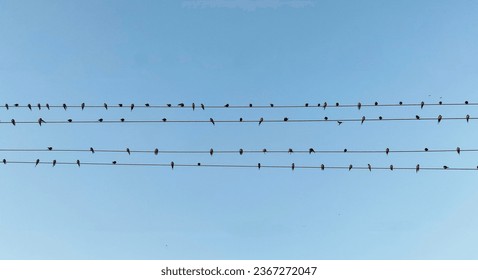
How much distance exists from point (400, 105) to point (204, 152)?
5541 mm

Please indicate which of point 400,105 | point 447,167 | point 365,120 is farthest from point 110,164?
point 447,167

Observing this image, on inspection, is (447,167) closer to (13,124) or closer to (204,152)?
(204,152)

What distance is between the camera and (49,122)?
46.2 feet

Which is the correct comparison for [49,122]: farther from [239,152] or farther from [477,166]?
[477,166]

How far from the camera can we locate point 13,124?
546 inches

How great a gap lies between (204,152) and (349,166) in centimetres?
406

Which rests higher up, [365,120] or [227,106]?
[227,106]
